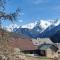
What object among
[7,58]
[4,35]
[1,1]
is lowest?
[7,58]

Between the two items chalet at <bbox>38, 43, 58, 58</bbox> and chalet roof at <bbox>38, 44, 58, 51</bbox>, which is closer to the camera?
chalet at <bbox>38, 43, 58, 58</bbox>

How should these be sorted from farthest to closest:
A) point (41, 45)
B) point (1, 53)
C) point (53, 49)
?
point (41, 45) < point (53, 49) < point (1, 53)

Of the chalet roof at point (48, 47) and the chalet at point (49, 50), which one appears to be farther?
the chalet roof at point (48, 47)

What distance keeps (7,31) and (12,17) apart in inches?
18.5

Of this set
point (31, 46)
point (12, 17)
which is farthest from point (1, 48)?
point (31, 46)

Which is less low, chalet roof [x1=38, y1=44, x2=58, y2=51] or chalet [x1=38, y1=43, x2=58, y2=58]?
chalet roof [x1=38, y1=44, x2=58, y2=51]

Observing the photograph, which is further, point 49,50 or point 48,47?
point 48,47

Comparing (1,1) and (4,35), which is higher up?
(1,1)

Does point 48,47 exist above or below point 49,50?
above

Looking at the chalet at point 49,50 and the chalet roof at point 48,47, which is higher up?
the chalet roof at point 48,47

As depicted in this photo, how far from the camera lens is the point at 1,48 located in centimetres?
1017

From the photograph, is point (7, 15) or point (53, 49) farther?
point (53, 49)

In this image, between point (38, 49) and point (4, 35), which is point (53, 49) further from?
point (4, 35)

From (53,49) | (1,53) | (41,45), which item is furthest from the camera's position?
→ (41,45)
